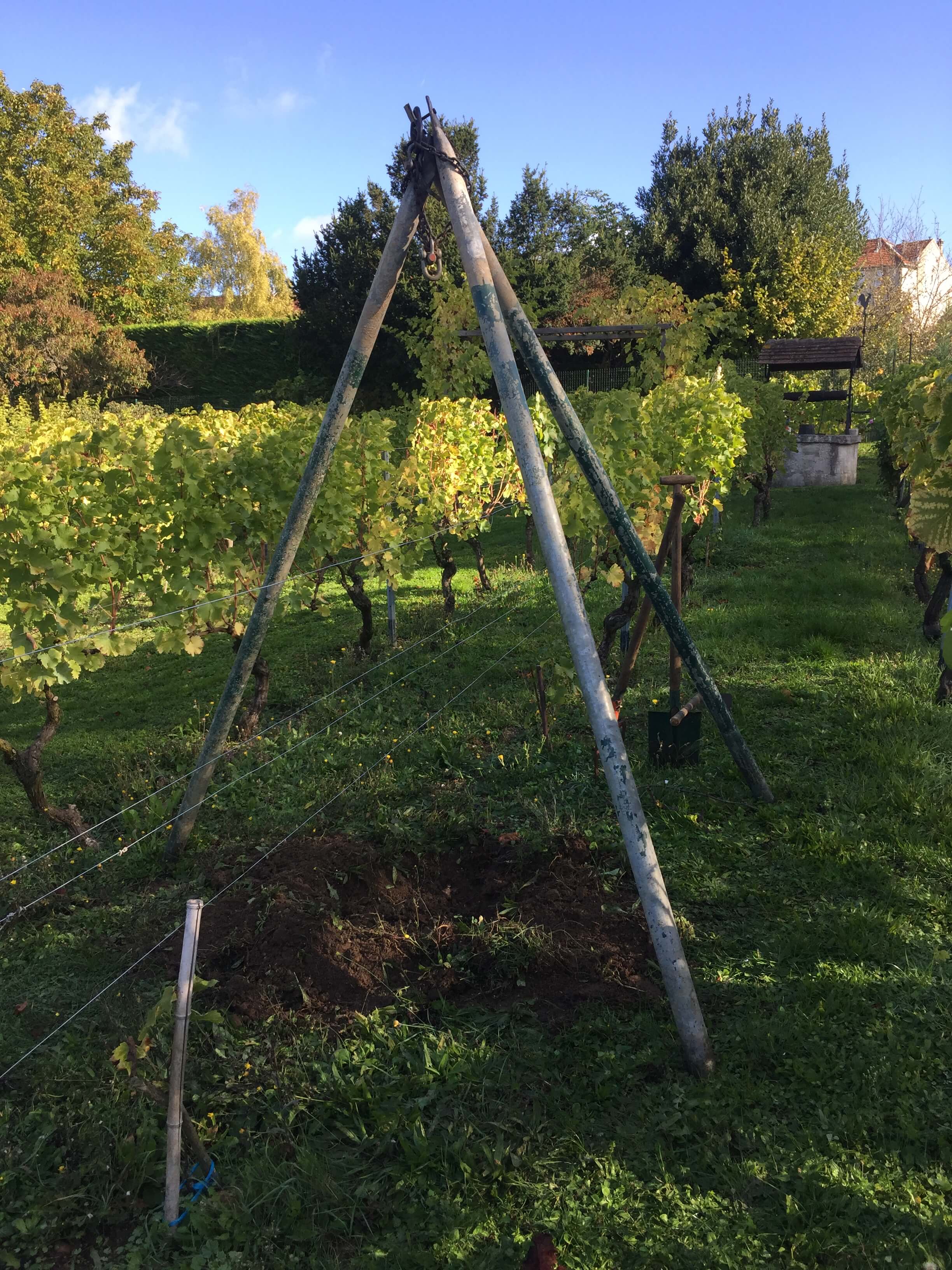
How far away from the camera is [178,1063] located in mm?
2293

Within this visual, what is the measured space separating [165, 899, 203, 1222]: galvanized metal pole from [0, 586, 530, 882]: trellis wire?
1233mm

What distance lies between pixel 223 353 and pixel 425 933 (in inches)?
1133

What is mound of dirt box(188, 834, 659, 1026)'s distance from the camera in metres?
3.21

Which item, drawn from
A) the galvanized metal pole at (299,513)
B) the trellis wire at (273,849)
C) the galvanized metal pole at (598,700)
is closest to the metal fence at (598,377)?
the trellis wire at (273,849)

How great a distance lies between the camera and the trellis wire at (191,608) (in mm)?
4188

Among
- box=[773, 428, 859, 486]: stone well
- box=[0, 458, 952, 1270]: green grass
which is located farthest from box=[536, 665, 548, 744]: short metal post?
box=[773, 428, 859, 486]: stone well

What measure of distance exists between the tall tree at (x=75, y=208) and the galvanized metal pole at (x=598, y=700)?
92.3 ft

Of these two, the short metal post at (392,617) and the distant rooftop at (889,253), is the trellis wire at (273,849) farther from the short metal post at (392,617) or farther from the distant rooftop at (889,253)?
the distant rooftop at (889,253)

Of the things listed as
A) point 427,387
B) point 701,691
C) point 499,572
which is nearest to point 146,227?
point 427,387

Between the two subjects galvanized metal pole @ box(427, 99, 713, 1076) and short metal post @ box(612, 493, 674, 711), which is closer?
galvanized metal pole @ box(427, 99, 713, 1076)

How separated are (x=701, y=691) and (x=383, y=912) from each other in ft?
6.10

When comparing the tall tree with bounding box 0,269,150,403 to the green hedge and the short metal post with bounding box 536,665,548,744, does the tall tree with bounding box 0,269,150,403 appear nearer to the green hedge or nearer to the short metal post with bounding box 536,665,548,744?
the green hedge

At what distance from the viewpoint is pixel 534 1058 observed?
9.43 ft

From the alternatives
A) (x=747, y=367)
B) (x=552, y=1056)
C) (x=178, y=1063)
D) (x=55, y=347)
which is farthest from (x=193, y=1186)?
(x=55, y=347)
